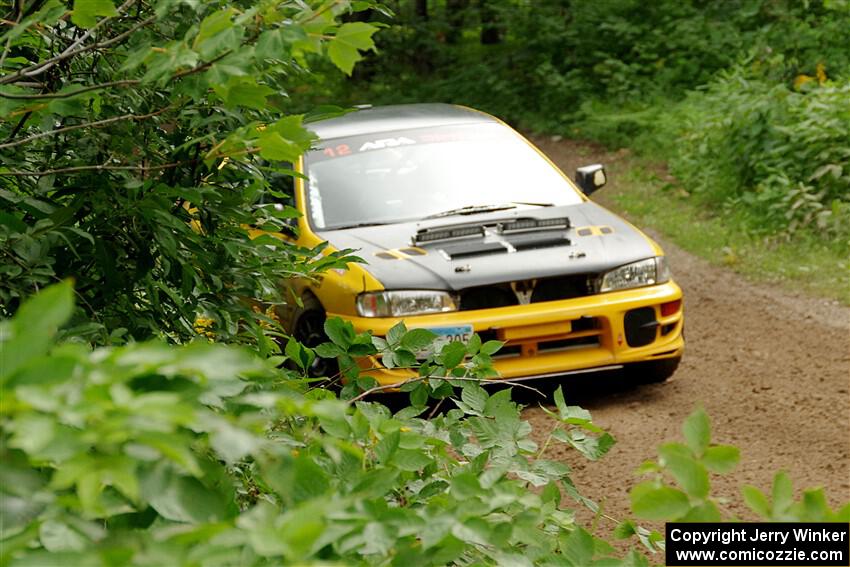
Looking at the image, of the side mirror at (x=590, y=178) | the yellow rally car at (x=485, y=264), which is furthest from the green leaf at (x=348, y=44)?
the side mirror at (x=590, y=178)

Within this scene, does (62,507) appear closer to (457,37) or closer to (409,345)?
(409,345)

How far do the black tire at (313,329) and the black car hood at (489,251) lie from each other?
1.24ft

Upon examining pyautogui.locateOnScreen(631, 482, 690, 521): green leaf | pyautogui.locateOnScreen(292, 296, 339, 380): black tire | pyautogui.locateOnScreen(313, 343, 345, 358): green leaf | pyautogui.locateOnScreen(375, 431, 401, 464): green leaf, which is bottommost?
pyautogui.locateOnScreen(292, 296, 339, 380): black tire

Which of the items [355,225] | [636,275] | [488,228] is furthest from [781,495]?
[355,225]

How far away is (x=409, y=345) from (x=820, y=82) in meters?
11.8

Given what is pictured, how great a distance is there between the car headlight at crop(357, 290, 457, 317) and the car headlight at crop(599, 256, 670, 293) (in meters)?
0.97

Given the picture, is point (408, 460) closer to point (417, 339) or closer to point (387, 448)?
point (387, 448)

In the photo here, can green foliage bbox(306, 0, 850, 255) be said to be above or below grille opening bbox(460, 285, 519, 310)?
below

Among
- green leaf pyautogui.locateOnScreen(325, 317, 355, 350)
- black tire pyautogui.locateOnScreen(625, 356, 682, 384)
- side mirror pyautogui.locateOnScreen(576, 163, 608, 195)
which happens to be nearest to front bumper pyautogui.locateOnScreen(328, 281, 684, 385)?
black tire pyautogui.locateOnScreen(625, 356, 682, 384)

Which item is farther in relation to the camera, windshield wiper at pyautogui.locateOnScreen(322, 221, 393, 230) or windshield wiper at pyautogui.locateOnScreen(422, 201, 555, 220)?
windshield wiper at pyautogui.locateOnScreen(422, 201, 555, 220)

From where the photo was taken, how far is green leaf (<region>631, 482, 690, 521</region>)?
1.77 meters

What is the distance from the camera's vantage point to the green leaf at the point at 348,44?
2141mm

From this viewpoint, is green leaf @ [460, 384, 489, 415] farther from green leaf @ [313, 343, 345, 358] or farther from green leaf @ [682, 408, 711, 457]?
green leaf @ [682, 408, 711, 457]

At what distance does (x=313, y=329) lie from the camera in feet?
22.9
